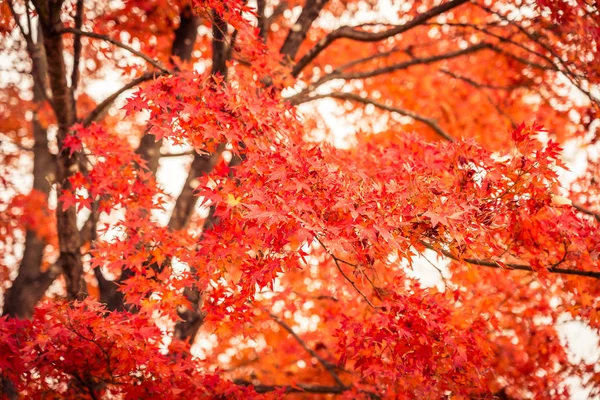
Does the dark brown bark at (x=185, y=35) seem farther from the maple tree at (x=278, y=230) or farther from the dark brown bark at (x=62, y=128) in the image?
the dark brown bark at (x=62, y=128)

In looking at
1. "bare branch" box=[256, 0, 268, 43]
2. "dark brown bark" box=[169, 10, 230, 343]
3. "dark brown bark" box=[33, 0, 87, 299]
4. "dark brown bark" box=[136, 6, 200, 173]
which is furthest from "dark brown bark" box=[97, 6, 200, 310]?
"bare branch" box=[256, 0, 268, 43]

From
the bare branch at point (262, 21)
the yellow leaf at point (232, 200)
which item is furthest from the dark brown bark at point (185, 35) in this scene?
the yellow leaf at point (232, 200)

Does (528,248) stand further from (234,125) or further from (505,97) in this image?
(505,97)

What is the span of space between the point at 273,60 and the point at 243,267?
2.24 meters

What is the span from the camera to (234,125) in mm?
3123

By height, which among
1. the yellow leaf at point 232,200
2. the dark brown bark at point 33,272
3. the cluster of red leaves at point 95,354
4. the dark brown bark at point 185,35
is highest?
the dark brown bark at point 185,35

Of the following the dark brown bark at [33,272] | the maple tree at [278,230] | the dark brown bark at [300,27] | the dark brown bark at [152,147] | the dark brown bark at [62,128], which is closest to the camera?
the maple tree at [278,230]

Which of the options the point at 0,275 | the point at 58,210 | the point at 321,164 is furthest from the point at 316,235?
the point at 0,275

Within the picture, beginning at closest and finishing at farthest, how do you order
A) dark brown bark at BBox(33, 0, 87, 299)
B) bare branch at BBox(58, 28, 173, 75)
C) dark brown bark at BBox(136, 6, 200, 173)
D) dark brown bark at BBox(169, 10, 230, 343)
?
bare branch at BBox(58, 28, 173, 75), dark brown bark at BBox(33, 0, 87, 299), dark brown bark at BBox(169, 10, 230, 343), dark brown bark at BBox(136, 6, 200, 173)

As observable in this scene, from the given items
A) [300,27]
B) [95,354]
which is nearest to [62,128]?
[95,354]

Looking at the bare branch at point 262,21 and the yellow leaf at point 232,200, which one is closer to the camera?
the yellow leaf at point 232,200

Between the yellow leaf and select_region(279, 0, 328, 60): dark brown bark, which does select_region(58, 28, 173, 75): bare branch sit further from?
select_region(279, 0, 328, 60): dark brown bark

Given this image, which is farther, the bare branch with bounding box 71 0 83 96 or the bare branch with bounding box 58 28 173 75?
the bare branch with bounding box 71 0 83 96

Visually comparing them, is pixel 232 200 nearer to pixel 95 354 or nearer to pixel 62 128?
pixel 95 354
